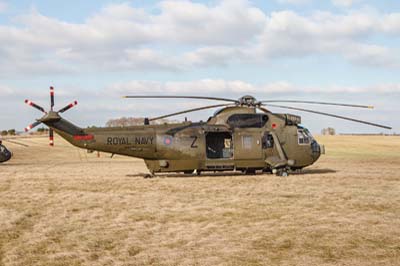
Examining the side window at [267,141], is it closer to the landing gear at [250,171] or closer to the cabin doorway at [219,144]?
the landing gear at [250,171]

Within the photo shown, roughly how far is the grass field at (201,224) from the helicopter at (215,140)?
3386 mm

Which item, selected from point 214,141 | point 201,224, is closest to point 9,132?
point 214,141

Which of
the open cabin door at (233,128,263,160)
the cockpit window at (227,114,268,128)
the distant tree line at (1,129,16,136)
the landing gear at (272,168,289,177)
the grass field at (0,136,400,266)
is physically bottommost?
the grass field at (0,136,400,266)

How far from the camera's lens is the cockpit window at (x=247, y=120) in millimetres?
21281

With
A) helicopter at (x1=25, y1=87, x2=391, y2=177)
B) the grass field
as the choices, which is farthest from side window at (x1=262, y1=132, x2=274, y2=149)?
the grass field

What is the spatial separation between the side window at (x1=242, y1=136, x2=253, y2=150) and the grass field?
13.1 feet

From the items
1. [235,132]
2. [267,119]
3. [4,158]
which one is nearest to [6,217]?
[235,132]

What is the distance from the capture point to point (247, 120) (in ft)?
70.3

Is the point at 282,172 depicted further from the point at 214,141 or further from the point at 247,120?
the point at 214,141

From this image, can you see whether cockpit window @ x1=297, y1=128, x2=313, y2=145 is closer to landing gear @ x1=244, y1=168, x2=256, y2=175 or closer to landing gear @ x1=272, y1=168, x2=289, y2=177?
landing gear @ x1=272, y1=168, x2=289, y2=177

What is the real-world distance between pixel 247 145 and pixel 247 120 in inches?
51.6

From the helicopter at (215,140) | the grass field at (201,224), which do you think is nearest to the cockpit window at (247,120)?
the helicopter at (215,140)

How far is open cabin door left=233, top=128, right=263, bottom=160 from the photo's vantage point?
68.5 feet

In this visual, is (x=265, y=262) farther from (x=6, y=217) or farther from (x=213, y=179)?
(x=213, y=179)
